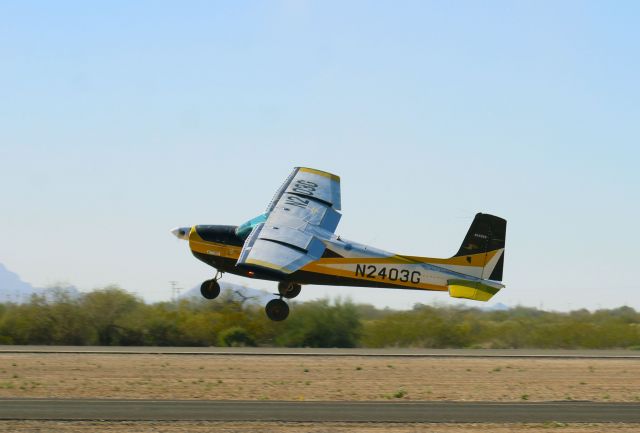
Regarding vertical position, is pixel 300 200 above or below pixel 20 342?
above

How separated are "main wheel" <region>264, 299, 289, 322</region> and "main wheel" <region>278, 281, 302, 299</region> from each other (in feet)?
1.44

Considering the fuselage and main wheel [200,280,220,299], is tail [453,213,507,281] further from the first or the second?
main wheel [200,280,220,299]

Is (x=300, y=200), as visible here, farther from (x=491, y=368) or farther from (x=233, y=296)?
(x=233, y=296)

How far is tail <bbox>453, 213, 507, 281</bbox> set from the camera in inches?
1188

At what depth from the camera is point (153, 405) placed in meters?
23.4

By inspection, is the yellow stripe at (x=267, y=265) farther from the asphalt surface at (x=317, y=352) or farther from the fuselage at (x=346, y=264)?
the asphalt surface at (x=317, y=352)

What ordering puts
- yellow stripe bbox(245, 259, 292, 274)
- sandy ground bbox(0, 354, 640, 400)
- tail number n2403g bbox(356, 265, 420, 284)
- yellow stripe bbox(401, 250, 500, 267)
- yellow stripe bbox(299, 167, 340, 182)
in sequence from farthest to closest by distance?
1. yellow stripe bbox(299, 167, 340, 182)
2. yellow stripe bbox(401, 250, 500, 267)
3. tail number n2403g bbox(356, 265, 420, 284)
4. sandy ground bbox(0, 354, 640, 400)
5. yellow stripe bbox(245, 259, 292, 274)

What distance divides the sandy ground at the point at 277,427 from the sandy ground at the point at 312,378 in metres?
4.86

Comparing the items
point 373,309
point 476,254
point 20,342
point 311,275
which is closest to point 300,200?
point 311,275

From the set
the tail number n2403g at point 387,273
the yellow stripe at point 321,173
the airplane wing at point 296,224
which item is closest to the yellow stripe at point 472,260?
the tail number n2403g at point 387,273

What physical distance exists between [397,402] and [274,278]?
565 centimetres

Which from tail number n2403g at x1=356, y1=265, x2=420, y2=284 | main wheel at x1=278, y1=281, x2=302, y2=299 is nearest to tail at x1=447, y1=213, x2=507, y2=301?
tail number n2403g at x1=356, y1=265, x2=420, y2=284

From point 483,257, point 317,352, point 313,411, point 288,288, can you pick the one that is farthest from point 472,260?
point 317,352

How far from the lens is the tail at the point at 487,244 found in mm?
30188
